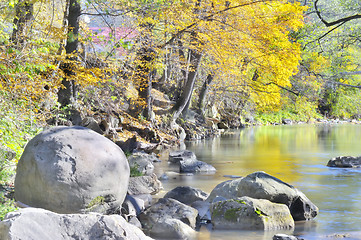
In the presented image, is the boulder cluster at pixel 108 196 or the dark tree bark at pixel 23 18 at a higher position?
the dark tree bark at pixel 23 18

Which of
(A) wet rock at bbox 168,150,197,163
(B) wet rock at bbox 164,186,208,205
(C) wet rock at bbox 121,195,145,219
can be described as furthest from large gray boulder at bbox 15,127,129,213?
(A) wet rock at bbox 168,150,197,163

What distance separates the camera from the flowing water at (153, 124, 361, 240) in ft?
25.9

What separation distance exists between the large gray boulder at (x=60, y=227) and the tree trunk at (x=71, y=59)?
8.54 metres

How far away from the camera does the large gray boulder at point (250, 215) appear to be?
7.71m

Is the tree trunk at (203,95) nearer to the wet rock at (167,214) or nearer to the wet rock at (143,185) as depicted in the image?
the wet rock at (143,185)

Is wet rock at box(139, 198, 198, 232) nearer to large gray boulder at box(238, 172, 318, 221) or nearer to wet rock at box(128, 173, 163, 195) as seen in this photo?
large gray boulder at box(238, 172, 318, 221)

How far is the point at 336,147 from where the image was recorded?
21.3m

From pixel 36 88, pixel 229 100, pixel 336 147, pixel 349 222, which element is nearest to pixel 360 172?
pixel 349 222

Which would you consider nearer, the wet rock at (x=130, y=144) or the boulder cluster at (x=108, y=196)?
the boulder cluster at (x=108, y=196)

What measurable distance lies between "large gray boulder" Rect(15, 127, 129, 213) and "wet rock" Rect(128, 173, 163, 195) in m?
2.65

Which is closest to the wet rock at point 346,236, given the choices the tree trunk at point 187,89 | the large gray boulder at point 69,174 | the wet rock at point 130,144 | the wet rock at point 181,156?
the large gray boulder at point 69,174

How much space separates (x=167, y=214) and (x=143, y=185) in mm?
2691

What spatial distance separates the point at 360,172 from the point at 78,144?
9805 mm

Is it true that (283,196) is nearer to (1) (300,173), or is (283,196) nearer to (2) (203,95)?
(1) (300,173)
